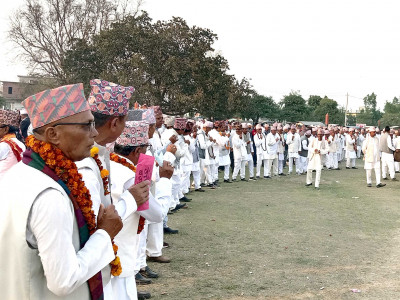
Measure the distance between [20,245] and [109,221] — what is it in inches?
17.7

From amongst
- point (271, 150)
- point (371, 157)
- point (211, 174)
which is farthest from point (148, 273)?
point (271, 150)

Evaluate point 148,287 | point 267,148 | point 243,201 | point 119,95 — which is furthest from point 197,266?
point 267,148

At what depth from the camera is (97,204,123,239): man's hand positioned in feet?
7.15

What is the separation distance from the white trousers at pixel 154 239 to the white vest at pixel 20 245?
418 centimetres

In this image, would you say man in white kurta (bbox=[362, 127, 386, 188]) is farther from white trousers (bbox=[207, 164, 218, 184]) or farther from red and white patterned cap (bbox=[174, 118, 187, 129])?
red and white patterned cap (bbox=[174, 118, 187, 129])

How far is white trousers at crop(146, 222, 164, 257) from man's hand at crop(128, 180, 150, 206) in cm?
329

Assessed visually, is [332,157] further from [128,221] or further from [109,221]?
[109,221]

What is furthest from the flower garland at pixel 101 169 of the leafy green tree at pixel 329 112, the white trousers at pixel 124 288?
the leafy green tree at pixel 329 112

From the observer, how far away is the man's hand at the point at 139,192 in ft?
9.23

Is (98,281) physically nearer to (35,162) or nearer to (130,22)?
(35,162)

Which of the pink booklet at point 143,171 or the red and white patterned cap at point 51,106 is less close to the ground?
the red and white patterned cap at point 51,106

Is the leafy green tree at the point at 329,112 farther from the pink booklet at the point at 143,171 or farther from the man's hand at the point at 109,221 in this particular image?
the man's hand at the point at 109,221

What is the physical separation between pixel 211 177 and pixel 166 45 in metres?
10.8

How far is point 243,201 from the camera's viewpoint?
460 inches
